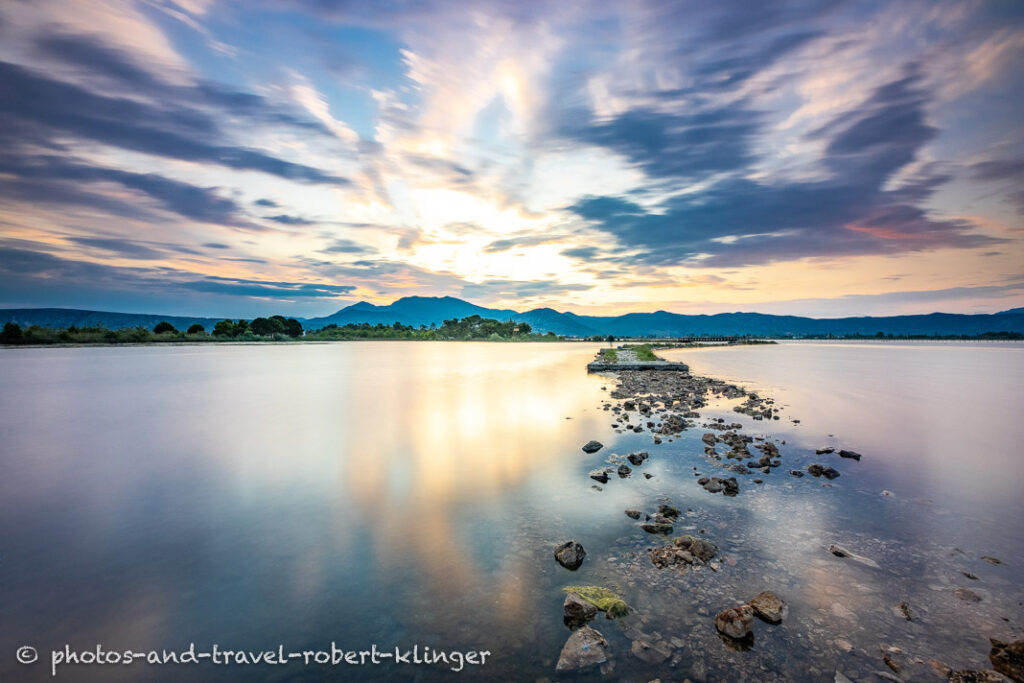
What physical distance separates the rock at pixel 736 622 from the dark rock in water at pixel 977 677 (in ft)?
7.13

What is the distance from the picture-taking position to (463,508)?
10984 millimetres

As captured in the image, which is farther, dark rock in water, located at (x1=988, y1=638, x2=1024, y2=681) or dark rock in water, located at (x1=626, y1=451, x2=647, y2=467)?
dark rock in water, located at (x1=626, y1=451, x2=647, y2=467)

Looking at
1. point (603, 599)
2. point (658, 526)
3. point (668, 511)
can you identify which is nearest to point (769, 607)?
point (603, 599)

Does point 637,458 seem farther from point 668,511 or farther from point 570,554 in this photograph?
point 570,554

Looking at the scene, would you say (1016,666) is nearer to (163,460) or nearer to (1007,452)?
(1007,452)

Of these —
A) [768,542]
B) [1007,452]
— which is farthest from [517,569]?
[1007,452]

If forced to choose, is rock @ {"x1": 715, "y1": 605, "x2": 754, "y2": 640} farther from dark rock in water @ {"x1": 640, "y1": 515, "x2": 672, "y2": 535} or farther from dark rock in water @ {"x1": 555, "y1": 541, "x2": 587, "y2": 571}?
dark rock in water @ {"x1": 640, "y1": 515, "x2": 672, "y2": 535}

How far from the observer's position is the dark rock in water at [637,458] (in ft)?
45.9

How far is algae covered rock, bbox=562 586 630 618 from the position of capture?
6.43 metres

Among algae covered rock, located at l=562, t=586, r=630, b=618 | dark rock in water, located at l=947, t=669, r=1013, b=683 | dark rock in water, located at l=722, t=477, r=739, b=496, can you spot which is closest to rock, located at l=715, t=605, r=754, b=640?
algae covered rock, located at l=562, t=586, r=630, b=618

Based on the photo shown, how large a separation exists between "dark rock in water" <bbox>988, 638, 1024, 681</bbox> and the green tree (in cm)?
19364

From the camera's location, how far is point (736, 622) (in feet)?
19.4

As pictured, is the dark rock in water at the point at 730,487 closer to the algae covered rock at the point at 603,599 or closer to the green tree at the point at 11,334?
the algae covered rock at the point at 603,599

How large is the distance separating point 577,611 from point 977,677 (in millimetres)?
4910
